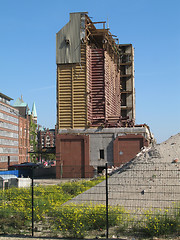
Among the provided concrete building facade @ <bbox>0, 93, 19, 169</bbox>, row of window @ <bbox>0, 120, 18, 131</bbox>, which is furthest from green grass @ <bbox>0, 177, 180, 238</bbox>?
row of window @ <bbox>0, 120, 18, 131</bbox>

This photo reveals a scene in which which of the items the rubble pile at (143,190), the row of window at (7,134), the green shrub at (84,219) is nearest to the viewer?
the green shrub at (84,219)

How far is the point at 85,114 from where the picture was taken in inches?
1791

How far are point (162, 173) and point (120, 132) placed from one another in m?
27.9

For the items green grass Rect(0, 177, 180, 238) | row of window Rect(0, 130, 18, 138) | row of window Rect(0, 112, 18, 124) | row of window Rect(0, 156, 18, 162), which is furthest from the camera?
row of window Rect(0, 112, 18, 124)

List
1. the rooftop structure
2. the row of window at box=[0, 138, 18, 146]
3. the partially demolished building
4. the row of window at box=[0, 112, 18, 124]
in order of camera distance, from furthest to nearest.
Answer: the row of window at box=[0, 112, 18, 124] → the row of window at box=[0, 138, 18, 146] → the rooftop structure → the partially demolished building

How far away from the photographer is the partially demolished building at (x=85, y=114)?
146ft

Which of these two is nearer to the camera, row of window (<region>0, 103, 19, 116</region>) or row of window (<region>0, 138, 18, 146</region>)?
row of window (<region>0, 138, 18, 146</region>)

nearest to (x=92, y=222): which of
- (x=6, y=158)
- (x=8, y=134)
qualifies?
(x=6, y=158)

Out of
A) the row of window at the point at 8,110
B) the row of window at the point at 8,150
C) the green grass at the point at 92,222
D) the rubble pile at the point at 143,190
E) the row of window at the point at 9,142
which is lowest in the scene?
the green grass at the point at 92,222

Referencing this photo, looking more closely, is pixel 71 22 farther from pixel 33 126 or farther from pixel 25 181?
pixel 33 126

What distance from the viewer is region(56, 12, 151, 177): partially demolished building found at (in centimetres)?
4462

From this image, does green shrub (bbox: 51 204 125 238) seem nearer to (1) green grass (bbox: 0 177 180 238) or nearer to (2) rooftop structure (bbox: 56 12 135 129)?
(1) green grass (bbox: 0 177 180 238)

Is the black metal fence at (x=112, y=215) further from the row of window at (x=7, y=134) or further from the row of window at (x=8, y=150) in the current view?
the row of window at (x=7, y=134)

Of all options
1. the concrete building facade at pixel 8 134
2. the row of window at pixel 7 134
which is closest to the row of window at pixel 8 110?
the concrete building facade at pixel 8 134
